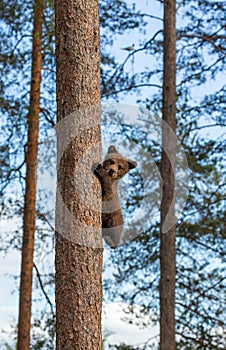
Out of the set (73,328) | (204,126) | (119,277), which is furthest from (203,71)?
(73,328)

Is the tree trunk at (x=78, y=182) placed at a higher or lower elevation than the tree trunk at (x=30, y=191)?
lower

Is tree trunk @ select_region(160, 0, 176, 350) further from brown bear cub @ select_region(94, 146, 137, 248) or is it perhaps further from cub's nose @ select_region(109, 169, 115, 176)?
cub's nose @ select_region(109, 169, 115, 176)

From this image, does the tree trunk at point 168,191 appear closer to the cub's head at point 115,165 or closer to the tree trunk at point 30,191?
the tree trunk at point 30,191

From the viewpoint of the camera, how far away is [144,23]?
804cm

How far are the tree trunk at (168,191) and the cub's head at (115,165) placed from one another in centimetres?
309

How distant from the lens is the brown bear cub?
3.39 meters

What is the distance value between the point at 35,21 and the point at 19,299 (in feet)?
10.5

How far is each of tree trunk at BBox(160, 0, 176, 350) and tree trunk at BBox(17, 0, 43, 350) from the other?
5.06ft

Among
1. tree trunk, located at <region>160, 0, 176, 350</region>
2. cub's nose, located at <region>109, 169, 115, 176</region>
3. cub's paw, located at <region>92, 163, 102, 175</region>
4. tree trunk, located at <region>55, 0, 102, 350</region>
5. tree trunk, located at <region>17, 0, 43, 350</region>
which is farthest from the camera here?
tree trunk, located at <region>17, 0, 43, 350</region>

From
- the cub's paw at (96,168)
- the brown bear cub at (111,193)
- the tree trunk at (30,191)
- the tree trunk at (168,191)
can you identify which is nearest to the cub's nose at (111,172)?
the brown bear cub at (111,193)

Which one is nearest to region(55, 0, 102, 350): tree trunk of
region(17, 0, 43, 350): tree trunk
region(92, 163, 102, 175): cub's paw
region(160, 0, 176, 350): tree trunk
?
region(92, 163, 102, 175): cub's paw

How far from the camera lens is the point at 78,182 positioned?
323 cm

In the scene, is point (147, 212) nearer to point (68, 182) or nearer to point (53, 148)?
point (53, 148)

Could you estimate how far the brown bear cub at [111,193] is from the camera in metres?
3.39
